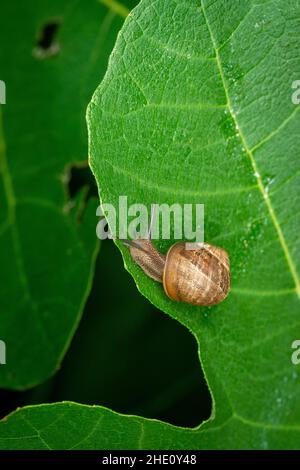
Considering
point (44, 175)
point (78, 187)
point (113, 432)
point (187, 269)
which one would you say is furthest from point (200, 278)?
point (44, 175)

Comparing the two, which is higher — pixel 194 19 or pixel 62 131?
pixel 194 19

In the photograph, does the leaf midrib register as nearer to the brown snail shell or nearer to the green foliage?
the green foliage

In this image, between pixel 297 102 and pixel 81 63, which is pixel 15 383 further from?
pixel 297 102

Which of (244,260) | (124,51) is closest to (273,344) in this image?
(244,260)

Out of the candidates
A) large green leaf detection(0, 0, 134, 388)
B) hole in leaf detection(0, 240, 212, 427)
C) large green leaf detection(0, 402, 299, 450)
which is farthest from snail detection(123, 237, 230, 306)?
hole in leaf detection(0, 240, 212, 427)

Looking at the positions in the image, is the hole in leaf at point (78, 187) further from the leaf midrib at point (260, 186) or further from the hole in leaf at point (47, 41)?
the leaf midrib at point (260, 186)

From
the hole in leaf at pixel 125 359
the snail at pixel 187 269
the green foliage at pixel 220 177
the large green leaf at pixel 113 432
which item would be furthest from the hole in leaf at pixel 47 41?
the large green leaf at pixel 113 432

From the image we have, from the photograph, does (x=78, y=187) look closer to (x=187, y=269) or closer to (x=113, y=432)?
(x=187, y=269)
